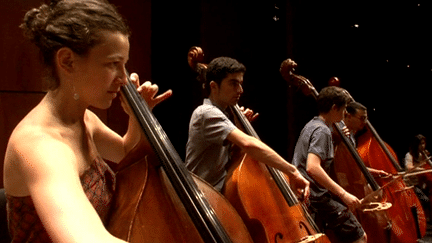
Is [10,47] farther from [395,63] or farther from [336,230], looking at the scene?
[395,63]

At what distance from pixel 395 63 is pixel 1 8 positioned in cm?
411

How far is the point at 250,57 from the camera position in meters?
4.46

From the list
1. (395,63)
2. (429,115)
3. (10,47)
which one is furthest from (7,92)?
(429,115)

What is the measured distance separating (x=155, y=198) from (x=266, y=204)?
1.03 m

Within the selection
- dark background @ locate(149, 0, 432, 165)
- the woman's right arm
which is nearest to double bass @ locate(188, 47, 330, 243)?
the woman's right arm

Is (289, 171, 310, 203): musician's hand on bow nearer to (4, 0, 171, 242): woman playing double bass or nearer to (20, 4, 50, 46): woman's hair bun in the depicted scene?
(4, 0, 171, 242): woman playing double bass

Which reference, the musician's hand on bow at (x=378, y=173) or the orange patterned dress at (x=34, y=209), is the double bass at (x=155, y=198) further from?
the musician's hand on bow at (x=378, y=173)

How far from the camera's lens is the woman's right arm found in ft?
2.49

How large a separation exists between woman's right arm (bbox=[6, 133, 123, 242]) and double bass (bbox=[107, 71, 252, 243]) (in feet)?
0.76

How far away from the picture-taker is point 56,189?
804 mm

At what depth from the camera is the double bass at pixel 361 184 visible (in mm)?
3361

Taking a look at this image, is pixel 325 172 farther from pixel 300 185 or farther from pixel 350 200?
pixel 300 185

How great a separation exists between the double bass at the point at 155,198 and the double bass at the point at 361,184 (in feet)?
7.51

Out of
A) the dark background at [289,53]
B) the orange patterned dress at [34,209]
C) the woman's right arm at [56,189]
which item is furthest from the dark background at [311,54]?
the woman's right arm at [56,189]
